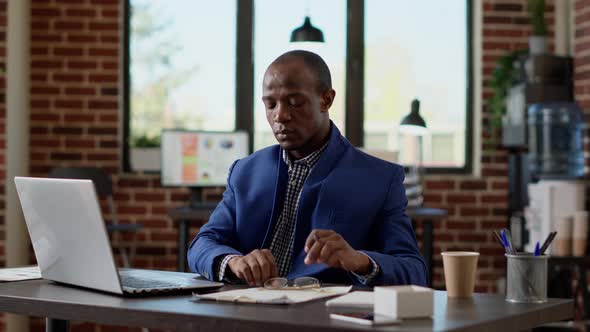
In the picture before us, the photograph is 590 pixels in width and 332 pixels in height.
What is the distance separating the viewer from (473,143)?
18.0ft

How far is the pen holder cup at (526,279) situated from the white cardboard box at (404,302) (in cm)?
30

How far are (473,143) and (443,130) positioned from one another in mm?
195

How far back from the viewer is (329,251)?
1.77 metres

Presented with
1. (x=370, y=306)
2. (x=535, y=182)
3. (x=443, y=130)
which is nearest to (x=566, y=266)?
(x=535, y=182)

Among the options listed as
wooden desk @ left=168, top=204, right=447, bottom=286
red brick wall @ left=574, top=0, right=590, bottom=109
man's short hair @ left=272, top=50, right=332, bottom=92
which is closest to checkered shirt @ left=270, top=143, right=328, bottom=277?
man's short hair @ left=272, top=50, right=332, bottom=92

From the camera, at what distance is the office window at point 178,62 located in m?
5.41

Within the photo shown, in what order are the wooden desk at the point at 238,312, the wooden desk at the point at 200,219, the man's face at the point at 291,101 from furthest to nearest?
the wooden desk at the point at 200,219, the man's face at the point at 291,101, the wooden desk at the point at 238,312

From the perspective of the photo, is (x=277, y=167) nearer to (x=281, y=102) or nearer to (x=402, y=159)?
(x=281, y=102)

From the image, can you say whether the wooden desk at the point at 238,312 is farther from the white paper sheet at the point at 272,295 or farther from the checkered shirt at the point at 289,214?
the checkered shirt at the point at 289,214

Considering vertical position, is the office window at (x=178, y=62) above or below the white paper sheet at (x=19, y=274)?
above

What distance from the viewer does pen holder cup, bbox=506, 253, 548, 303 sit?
5.60 feet

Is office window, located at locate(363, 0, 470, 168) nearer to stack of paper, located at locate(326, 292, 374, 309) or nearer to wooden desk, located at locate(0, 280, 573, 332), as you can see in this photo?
wooden desk, located at locate(0, 280, 573, 332)

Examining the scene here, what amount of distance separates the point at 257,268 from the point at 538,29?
3.68 meters

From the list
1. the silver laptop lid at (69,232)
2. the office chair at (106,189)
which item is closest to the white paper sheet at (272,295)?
the silver laptop lid at (69,232)
